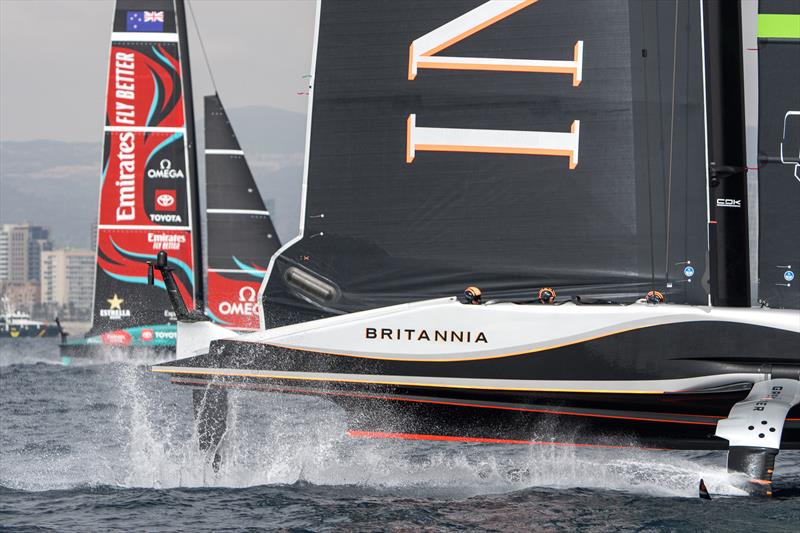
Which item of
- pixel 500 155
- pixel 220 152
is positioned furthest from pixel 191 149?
pixel 500 155

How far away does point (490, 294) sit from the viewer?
9961 mm

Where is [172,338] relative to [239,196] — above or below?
below

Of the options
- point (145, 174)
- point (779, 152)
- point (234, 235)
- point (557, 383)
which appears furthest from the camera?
point (234, 235)

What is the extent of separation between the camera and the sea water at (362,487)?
7.98 m

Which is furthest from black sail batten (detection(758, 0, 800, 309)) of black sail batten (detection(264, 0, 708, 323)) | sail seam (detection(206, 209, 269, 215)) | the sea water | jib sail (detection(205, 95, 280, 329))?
sail seam (detection(206, 209, 269, 215))

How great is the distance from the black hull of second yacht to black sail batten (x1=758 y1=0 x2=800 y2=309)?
5.30 ft

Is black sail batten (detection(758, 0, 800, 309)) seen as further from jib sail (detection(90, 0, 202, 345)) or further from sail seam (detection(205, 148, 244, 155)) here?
sail seam (detection(205, 148, 244, 155))

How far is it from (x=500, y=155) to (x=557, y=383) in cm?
218

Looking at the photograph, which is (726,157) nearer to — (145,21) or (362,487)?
(362,487)

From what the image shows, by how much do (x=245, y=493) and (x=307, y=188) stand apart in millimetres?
2761

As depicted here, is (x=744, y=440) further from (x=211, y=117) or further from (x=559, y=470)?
(x=211, y=117)

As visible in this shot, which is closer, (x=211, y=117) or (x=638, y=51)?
(x=638, y=51)

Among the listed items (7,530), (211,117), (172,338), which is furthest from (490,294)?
(211,117)

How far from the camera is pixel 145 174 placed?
24.7 metres
